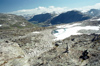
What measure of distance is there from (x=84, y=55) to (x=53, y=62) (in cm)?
1178

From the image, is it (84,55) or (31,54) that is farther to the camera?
(31,54)

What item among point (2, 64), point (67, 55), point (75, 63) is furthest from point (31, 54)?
point (75, 63)

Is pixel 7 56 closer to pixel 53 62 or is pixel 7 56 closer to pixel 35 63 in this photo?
pixel 35 63

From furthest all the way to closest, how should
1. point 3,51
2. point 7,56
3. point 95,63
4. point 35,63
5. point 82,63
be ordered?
point 3,51 → point 7,56 → point 35,63 → point 82,63 → point 95,63

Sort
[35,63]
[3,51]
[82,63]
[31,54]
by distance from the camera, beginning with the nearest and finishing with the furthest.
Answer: [82,63] < [35,63] < [3,51] < [31,54]

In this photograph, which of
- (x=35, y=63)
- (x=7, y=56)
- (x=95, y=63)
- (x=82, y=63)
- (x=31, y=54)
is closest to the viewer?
(x=95, y=63)

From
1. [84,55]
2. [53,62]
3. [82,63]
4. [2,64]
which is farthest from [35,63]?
[84,55]

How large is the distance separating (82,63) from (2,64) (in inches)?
978

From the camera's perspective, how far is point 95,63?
27.1 meters

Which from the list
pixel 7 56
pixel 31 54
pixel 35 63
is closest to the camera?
pixel 35 63

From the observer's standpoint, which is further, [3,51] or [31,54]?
[31,54]

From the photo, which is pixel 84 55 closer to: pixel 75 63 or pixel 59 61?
pixel 75 63

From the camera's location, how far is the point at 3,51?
36.2 metres

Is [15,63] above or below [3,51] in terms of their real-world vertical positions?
below
